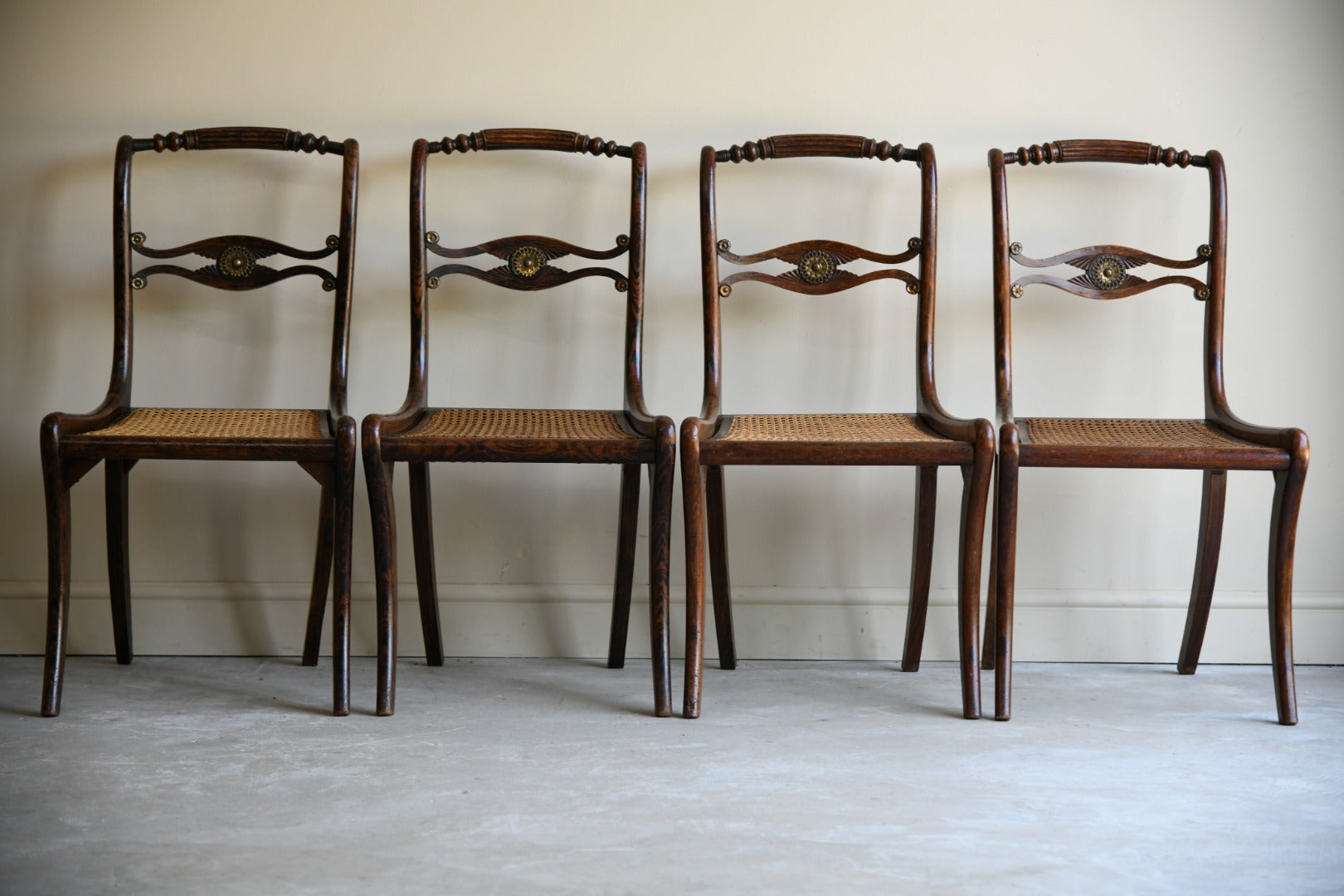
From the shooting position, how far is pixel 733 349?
2.55 m

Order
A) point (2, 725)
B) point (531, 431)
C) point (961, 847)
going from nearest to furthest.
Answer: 1. point (961, 847)
2. point (2, 725)
3. point (531, 431)

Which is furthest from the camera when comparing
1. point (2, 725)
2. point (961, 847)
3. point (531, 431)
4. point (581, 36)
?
point (581, 36)

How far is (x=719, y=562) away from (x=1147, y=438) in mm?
842

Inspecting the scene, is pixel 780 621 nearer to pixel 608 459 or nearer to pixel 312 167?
pixel 608 459

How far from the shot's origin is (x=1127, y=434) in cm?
215

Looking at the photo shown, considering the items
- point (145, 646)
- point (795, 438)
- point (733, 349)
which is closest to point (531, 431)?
point (795, 438)

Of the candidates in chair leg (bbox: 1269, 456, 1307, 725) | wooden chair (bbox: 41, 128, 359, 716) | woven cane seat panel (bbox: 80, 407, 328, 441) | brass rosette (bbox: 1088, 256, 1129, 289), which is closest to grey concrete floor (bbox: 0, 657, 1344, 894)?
chair leg (bbox: 1269, 456, 1307, 725)

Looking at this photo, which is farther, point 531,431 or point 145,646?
point 145,646

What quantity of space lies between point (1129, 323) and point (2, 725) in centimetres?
227

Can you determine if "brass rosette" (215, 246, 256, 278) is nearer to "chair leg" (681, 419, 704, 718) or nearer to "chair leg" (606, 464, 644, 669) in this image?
"chair leg" (606, 464, 644, 669)

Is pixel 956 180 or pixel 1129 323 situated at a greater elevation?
pixel 956 180

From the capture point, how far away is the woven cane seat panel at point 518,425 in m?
2.03

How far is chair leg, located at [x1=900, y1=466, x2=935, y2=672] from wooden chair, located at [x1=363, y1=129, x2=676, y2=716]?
56 centimetres

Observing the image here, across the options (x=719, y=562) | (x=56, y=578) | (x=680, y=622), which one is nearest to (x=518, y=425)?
(x=719, y=562)
